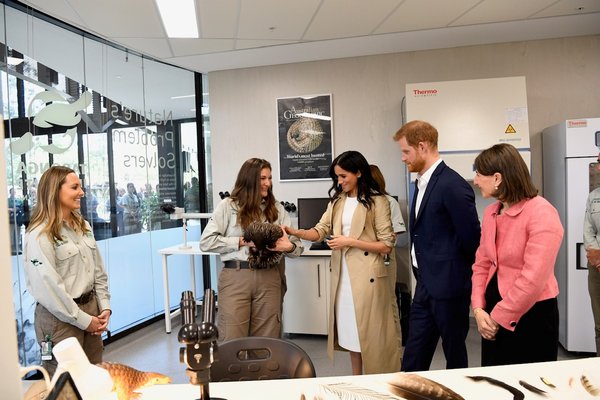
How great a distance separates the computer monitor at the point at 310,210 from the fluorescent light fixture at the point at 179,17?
187 centimetres

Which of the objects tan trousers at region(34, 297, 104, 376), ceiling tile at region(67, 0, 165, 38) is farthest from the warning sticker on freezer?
tan trousers at region(34, 297, 104, 376)

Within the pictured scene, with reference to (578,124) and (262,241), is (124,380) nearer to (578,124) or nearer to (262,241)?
(262,241)

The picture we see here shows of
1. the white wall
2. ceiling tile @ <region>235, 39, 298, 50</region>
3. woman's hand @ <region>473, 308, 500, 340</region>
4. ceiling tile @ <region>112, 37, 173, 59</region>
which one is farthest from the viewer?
the white wall

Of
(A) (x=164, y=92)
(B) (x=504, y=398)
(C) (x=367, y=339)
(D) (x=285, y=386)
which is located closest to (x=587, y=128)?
(C) (x=367, y=339)

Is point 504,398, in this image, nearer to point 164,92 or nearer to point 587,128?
point 587,128

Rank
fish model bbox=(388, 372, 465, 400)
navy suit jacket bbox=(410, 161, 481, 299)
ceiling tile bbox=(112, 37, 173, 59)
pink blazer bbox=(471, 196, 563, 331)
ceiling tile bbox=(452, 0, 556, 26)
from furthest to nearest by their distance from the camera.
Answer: ceiling tile bbox=(112, 37, 173, 59) → ceiling tile bbox=(452, 0, 556, 26) → navy suit jacket bbox=(410, 161, 481, 299) → pink blazer bbox=(471, 196, 563, 331) → fish model bbox=(388, 372, 465, 400)

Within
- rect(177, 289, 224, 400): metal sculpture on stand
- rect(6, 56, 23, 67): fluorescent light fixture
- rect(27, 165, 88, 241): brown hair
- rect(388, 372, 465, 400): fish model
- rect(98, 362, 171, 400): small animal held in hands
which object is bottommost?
rect(388, 372, 465, 400): fish model

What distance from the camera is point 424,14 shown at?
3.19 metres

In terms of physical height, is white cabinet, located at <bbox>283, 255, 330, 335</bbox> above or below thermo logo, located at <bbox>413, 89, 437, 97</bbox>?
below

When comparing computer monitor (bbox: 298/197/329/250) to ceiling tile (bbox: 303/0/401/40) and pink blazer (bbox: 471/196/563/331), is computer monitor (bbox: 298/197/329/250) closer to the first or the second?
ceiling tile (bbox: 303/0/401/40)

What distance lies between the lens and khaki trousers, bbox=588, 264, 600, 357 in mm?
2912

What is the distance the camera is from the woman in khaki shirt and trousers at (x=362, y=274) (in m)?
2.37

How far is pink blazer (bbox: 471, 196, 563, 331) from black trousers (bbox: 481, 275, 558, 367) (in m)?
0.06

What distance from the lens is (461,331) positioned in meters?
1.97
